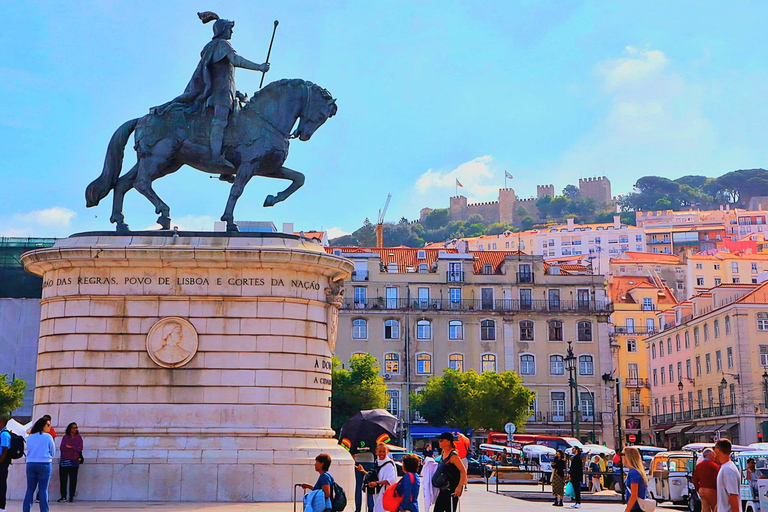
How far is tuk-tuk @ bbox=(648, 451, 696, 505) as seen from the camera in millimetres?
28562

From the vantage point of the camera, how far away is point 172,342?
20.1 meters

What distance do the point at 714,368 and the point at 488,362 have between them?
15709mm

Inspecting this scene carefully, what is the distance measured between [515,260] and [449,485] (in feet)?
203

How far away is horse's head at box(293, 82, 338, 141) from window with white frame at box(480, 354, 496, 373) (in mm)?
51135

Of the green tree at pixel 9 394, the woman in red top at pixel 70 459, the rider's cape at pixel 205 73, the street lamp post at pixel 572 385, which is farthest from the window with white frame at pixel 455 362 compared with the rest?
the woman in red top at pixel 70 459

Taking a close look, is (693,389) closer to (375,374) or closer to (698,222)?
(375,374)

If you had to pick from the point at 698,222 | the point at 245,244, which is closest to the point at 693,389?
the point at 245,244

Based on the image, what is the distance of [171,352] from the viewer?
20.0 m

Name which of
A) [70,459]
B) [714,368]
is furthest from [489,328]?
[70,459]

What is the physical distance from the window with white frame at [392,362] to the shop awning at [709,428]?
2207cm

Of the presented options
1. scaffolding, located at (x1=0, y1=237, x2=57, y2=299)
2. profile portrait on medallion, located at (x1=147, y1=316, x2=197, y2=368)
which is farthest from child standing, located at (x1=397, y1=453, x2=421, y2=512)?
scaffolding, located at (x1=0, y1=237, x2=57, y2=299)

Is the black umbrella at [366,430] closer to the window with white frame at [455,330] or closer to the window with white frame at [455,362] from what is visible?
the window with white frame at [455,362]

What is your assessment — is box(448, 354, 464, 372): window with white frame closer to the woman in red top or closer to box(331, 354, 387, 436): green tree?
box(331, 354, 387, 436): green tree

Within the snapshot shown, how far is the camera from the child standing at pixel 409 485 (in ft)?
39.4
